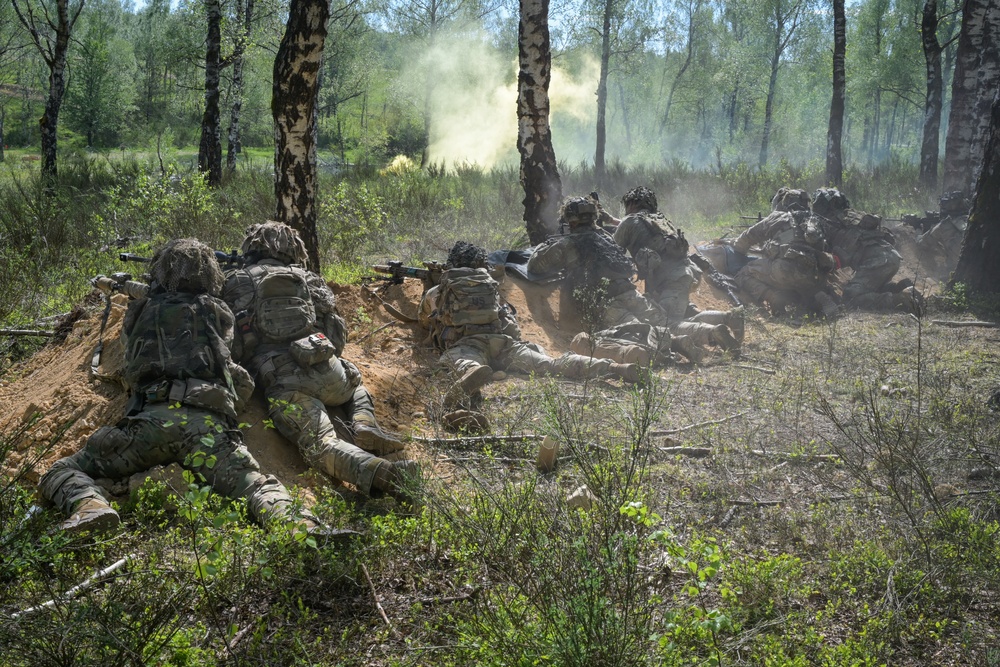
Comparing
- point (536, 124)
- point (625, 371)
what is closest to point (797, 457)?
point (625, 371)

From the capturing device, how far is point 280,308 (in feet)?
16.8

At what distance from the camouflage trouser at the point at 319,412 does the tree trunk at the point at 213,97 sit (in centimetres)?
1012

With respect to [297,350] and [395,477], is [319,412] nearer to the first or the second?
[297,350]

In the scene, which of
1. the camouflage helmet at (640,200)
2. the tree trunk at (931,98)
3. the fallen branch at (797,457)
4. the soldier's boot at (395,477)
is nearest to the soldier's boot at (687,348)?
the camouflage helmet at (640,200)

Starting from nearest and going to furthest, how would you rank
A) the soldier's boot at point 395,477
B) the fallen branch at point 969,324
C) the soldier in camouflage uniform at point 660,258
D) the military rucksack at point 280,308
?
the soldier's boot at point 395,477 → the military rucksack at point 280,308 → the soldier in camouflage uniform at point 660,258 → the fallen branch at point 969,324

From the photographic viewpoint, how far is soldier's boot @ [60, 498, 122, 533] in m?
3.36

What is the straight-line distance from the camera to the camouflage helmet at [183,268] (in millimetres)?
4578

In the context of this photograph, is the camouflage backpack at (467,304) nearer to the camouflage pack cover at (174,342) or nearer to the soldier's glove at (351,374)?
the soldier's glove at (351,374)

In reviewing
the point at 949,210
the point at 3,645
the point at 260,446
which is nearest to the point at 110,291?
the point at 260,446

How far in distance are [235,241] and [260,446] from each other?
4879 millimetres

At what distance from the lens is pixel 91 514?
3.46m

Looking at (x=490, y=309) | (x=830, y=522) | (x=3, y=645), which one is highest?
(x=490, y=309)

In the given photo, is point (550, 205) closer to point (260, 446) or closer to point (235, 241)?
point (235, 241)

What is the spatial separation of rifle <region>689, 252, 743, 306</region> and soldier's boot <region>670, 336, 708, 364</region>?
8.64 ft
